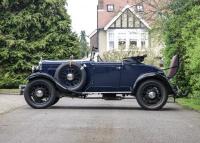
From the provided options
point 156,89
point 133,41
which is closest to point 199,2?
point 156,89

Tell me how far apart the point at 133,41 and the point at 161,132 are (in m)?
63.6

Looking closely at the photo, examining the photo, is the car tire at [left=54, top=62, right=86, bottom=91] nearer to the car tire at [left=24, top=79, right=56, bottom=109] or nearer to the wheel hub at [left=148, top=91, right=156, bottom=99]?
the car tire at [left=24, top=79, right=56, bottom=109]

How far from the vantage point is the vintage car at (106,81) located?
2141cm

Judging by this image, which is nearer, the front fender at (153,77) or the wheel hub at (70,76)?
the front fender at (153,77)

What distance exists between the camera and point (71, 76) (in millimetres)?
21562

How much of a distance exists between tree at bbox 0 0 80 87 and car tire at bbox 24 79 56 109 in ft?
79.1

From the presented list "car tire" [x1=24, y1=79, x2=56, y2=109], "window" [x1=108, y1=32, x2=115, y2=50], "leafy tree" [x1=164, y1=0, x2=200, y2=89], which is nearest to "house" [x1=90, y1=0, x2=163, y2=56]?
"window" [x1=108, y1=32, x2=115, y2=50]

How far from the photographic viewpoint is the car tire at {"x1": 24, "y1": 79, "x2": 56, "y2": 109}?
21562 millimetres

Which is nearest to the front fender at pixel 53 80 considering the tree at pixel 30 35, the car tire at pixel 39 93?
the car tire at pixel 39 93

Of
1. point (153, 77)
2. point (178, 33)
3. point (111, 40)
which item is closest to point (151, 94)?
point (153, 77)

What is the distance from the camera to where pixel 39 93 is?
21766 mm

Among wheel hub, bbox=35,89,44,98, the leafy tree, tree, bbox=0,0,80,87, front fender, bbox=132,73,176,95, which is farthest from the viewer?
tree, bbox=0,0,80,87

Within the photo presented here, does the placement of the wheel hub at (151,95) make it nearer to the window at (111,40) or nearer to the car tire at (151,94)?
the car tire at (151,94)

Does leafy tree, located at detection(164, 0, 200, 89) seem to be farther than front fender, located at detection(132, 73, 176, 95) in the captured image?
Yes
